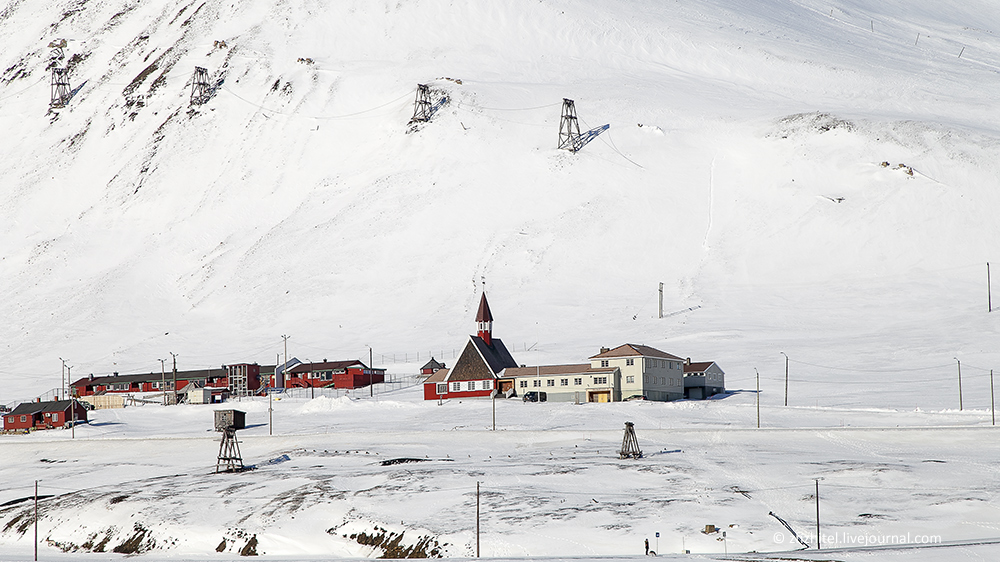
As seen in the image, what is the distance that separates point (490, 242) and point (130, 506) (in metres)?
92.0

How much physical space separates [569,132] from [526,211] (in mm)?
18861

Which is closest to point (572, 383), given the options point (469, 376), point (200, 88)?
point (469, 376)

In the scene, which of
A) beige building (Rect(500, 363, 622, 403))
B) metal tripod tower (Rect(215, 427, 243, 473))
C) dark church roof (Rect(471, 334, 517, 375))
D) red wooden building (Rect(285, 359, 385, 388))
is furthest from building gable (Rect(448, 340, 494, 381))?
metal tripod tower (Rect(215, 427, 243, 473))

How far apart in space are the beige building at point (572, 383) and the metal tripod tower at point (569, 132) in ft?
243

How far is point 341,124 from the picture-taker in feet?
575

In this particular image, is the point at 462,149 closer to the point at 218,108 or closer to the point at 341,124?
the point at 341,124

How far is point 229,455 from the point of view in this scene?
204 ft

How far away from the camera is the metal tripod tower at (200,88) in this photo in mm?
191875

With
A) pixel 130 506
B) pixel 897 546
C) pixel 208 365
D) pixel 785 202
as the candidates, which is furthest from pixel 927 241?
pixel 130 506

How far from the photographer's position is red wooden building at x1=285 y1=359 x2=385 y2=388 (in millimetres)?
104688

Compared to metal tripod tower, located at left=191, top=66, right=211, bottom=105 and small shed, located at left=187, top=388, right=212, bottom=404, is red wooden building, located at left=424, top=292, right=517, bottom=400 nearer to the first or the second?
small shed, located at left=187, top=388, right=212, bottom=404

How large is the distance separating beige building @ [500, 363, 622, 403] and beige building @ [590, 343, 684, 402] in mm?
588

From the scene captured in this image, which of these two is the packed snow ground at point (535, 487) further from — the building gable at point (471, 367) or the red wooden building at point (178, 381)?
the red wooden building at point (178, 381)

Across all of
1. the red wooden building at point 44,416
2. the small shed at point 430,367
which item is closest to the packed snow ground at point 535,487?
the red wooden building at point 44,416
